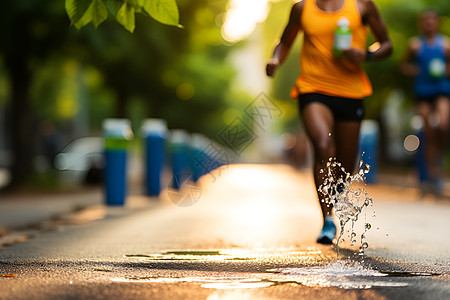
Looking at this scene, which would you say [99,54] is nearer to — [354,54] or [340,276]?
[354,54]

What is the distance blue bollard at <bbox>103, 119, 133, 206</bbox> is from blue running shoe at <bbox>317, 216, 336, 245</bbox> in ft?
16.3

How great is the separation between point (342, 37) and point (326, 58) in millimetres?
266

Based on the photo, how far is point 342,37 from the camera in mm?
5770

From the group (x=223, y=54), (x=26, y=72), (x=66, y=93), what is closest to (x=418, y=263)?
(x=26, y=72)

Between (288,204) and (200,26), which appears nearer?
(288,204)

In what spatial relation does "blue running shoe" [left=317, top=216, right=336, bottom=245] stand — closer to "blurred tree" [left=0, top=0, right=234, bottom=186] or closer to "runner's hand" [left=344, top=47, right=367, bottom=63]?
"runner's hand" [left=344, top=47, right=367, bottom=63]

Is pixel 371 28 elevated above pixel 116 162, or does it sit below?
Result: above

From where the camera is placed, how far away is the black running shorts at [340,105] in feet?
19.6

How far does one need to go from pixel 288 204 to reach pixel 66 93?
3564 centimetres

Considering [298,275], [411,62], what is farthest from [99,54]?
[298,275]

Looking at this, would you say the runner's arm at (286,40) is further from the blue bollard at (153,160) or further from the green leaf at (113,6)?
the blue bollard at (153,160)

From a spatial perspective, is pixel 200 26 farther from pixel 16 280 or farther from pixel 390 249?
pixel 16 280

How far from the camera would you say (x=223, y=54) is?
40.8 meters

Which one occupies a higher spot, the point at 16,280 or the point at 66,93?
the point at 66,93
